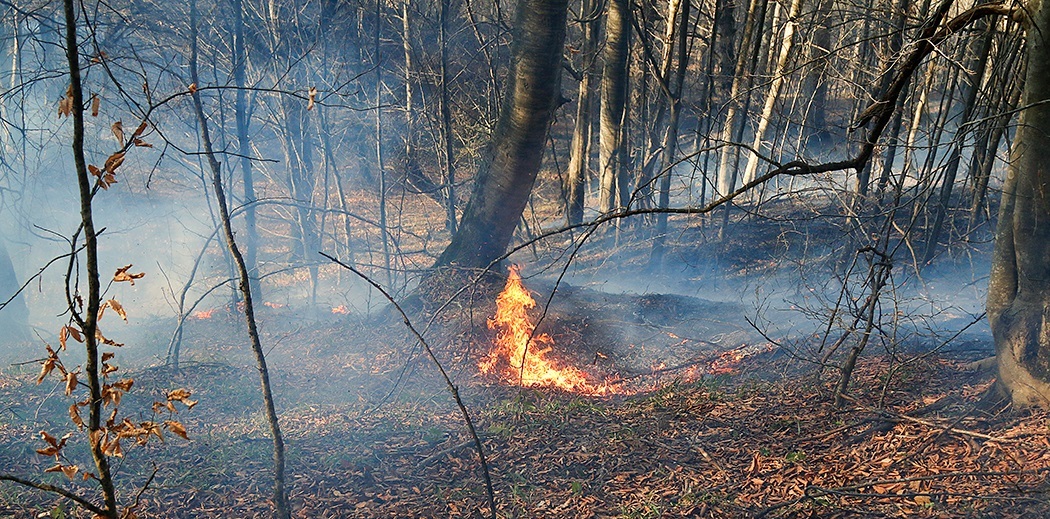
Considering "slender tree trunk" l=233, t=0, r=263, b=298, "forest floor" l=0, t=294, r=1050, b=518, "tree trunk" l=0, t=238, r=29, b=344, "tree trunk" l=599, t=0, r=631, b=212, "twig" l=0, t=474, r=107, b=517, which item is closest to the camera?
"twig" l=0, t=474, r=107, b=517

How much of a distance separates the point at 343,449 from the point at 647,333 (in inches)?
203

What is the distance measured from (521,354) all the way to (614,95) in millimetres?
7293

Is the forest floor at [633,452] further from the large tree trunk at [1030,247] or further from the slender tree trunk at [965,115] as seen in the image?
the slender tree trunk at [965,115]

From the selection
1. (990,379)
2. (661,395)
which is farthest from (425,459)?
(990,379)

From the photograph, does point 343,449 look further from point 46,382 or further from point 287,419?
point 46,382

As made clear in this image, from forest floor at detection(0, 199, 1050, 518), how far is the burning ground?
21 millimetres

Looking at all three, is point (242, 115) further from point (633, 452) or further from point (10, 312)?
point (633, 452)

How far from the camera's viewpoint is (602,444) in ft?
18.9

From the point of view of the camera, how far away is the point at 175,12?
13602mm

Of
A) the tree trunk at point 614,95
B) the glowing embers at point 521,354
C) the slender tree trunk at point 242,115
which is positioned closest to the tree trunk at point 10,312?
the slender tree trunk at point 242,115

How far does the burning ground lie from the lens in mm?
4445

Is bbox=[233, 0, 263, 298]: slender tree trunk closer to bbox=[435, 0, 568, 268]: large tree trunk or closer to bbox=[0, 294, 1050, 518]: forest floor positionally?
bbox=[435, 0, 568, 268]: large tree trunk

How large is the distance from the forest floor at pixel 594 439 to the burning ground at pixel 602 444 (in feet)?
0.07

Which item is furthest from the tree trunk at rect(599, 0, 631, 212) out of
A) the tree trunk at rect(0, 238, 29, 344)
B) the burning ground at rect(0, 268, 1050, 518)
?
the tree trunk at rect(0, 238, 29, 344)
